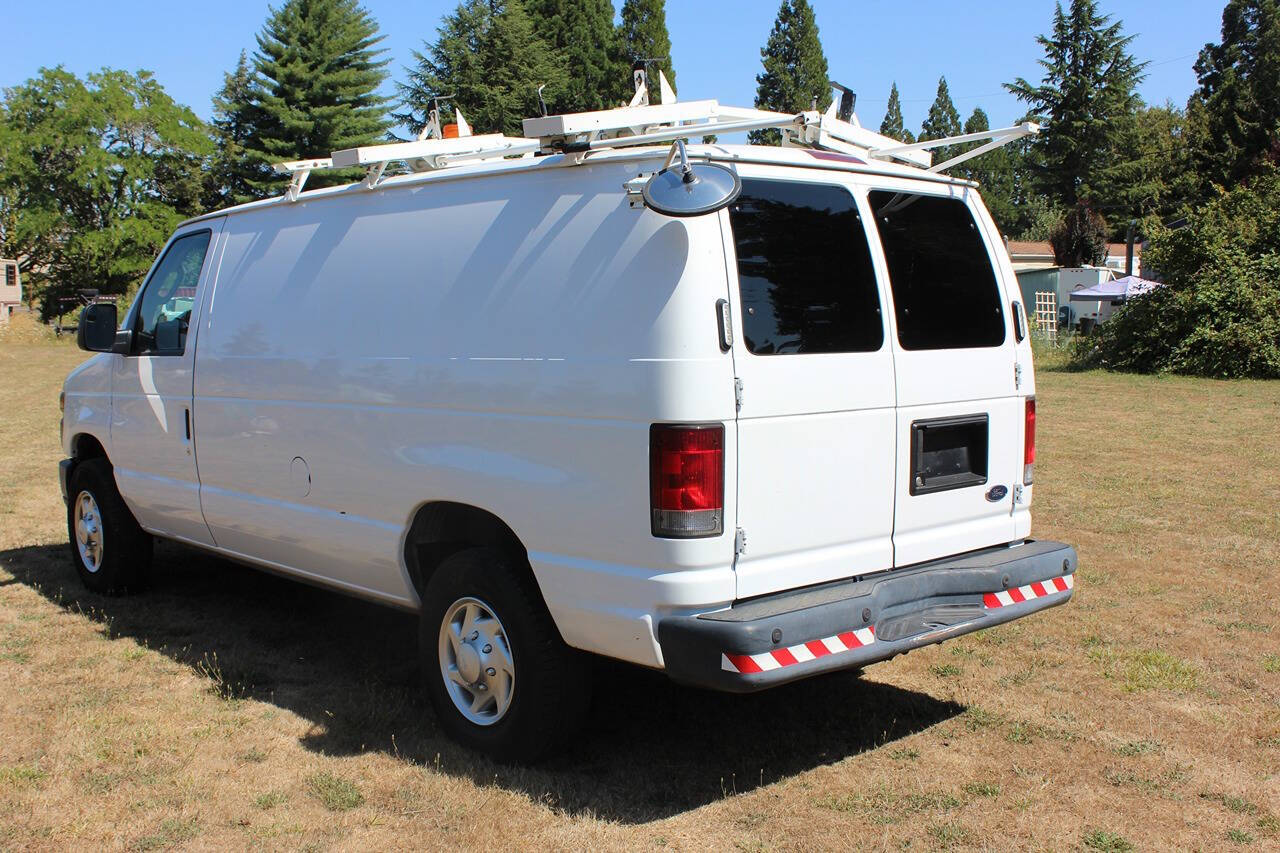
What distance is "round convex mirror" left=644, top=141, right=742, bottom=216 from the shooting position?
373cm

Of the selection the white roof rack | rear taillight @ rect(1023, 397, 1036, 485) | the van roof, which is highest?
the white roof rack

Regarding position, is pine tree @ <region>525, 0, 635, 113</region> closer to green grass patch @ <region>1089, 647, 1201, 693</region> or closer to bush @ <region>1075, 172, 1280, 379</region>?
bush @ <region>1075, 172, 1280, 379</region>

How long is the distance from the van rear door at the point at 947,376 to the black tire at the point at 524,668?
52.6 inches

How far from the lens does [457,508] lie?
4.74 metres

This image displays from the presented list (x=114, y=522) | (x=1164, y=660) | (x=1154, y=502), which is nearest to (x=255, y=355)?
(x=114, y=522)

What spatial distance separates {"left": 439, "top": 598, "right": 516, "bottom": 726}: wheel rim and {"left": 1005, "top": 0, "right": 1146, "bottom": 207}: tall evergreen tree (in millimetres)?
65585

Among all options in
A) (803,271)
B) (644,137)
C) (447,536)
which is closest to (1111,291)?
(803,271)

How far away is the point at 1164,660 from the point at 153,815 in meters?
4.58

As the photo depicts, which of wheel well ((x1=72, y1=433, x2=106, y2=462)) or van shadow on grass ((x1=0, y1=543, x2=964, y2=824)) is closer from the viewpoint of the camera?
van shadow on grass ((x1=0, y1=543, x2=964, y2=824))

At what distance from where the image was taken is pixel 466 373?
452 centimetres

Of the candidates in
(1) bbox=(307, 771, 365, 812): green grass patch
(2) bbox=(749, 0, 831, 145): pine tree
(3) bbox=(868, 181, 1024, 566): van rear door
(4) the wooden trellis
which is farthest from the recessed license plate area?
(2) bbox=(749, 0, 831, 145): pine tree

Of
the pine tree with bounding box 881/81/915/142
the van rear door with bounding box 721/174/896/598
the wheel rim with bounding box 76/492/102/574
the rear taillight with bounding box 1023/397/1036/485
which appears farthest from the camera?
the pine tree with bounding box 881/81/915/142

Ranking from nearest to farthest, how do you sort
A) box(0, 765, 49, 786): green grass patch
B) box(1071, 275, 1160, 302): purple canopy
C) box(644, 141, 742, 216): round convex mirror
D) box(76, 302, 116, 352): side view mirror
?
box(644, 141, 742, 216): round convex mirror < box(0, 765, 49, 786): green grass patch < box(76, 302, 116, 352): side view mirror < box(1071, 275, 1160, 302): purple canopy

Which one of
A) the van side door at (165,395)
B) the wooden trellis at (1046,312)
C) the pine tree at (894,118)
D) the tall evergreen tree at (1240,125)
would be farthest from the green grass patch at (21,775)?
the pine tree at (894,118)
